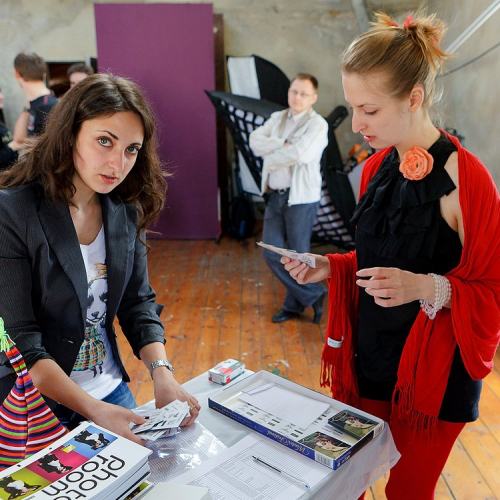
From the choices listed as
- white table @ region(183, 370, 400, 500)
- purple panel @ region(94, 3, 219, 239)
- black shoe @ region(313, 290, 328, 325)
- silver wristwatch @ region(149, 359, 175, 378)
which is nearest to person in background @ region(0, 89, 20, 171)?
purple panel @ region(94, 3, 219, 239)

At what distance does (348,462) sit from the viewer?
1105 millimetres

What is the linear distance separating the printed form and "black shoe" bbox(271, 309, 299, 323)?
2.60 metres

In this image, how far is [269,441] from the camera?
1172 mm

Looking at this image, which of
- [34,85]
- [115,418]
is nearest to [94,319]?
[115,418]

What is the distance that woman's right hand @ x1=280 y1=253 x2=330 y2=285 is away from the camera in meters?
1.53

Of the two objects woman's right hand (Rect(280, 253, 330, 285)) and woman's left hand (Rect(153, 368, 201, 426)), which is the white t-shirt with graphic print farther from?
woman's right hand (Rect(280, 253, 330, 285))

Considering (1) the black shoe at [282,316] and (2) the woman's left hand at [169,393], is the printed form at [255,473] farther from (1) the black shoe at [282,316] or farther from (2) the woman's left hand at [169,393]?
(1) the black shoe at [282,316]

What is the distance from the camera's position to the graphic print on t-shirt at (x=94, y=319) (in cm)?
145

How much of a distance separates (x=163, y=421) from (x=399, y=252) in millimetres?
728

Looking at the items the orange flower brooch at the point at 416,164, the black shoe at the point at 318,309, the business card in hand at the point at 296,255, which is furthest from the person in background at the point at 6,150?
the orange flower brooch at the point at 416,164

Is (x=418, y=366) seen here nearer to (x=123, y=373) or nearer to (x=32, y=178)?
(x=123, y=373)

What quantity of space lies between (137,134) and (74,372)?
69 cm

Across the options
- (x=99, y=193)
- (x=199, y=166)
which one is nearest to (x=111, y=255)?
(x=99, y=193)

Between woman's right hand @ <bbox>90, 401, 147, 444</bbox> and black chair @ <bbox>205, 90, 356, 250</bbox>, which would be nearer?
woman's right hand @ <bbox>90, 401, 147, 444</bbox>
